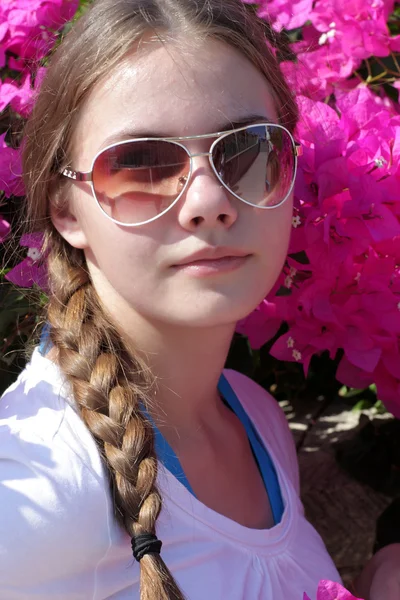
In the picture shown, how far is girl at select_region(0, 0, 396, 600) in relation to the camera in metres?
1.12

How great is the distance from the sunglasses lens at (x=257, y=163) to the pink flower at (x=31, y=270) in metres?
0.46

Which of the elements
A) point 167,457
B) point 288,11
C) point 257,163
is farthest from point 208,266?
point 288,11

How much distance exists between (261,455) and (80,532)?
1.95 ft

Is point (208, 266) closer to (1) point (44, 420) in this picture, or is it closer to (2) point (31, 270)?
(1) point (44, 420)

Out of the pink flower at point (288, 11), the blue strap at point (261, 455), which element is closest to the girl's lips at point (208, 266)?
the blue strap at point (261, 455)

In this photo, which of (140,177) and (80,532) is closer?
(80,532)

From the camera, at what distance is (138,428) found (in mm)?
1180

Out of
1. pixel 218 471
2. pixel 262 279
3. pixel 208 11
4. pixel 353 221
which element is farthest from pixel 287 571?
pixel 208 11

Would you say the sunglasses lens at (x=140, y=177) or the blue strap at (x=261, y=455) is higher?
the sunglasses lens at (x=140, y=177)

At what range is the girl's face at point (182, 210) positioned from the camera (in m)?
1.20

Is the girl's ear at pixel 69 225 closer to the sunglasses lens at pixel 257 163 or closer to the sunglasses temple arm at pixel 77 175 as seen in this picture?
the sunglasses temple arm at pixel 77 175

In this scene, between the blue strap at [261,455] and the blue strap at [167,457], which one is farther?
the blue strap at [261,455]

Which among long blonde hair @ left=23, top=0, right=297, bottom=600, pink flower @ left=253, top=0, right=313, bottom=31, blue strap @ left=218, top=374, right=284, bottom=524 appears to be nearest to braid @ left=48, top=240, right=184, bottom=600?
long blonde hair @ left=23, top=0, right=297, bottom=600

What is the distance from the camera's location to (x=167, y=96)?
1.20 metres
